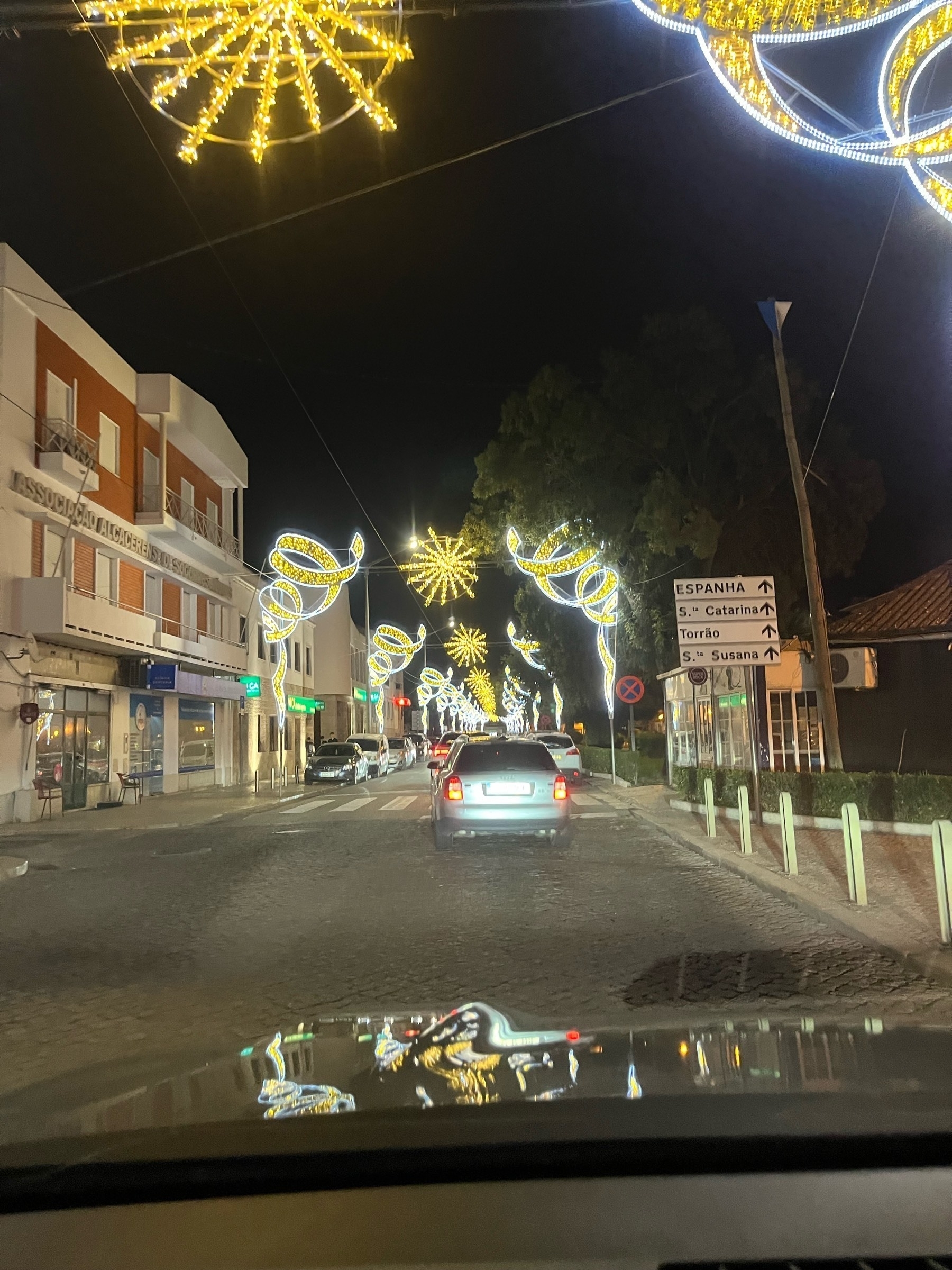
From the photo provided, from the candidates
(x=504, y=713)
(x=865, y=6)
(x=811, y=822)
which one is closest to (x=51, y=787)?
(x=811, y=822)

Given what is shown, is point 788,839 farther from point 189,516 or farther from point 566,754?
point 189,516

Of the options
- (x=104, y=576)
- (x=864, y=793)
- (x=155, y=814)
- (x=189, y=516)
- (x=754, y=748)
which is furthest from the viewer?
(x=189, y=516)

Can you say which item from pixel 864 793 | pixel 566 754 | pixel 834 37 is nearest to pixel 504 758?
pixel 864 793

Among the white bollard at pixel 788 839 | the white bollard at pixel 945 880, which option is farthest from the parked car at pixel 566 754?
the white bollard at pixel 945 880

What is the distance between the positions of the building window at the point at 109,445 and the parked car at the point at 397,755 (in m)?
21.2

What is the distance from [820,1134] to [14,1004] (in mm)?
5360

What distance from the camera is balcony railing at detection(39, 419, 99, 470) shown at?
798 inches

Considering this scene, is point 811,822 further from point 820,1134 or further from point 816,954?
point 820,1134

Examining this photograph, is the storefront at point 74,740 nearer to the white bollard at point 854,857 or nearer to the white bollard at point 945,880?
the white bollard at point 854,857

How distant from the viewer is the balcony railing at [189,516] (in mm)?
26109

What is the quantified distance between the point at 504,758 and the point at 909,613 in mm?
11482

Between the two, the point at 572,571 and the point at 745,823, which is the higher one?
the point at 572,571

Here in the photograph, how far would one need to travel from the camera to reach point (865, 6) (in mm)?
6207

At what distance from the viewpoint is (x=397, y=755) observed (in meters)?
46.5
